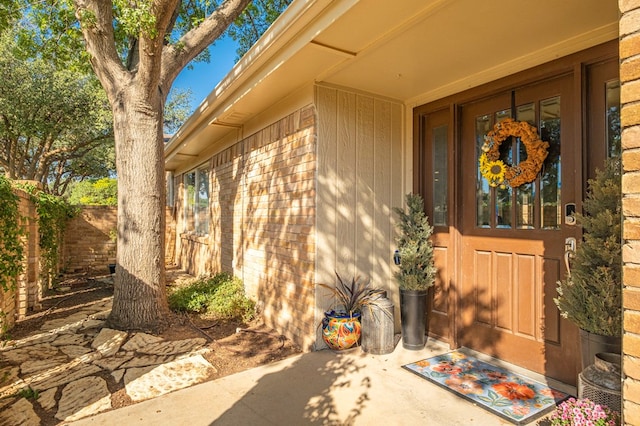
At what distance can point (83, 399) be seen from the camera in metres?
2.60

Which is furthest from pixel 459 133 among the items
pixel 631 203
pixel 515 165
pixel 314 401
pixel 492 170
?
pixel 314 401

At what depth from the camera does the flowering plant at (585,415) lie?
1.61 m

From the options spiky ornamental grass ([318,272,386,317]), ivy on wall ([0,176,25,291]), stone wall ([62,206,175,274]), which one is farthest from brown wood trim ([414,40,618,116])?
stone wall ([62,206,175,274])

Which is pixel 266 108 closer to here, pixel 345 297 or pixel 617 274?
pixel 345 297

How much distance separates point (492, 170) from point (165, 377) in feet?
10.8

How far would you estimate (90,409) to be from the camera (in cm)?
247

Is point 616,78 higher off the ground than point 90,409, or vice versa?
point 616,78

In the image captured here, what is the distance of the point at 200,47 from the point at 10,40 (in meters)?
8.52

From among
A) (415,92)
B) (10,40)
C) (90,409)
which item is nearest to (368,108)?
(415,92)

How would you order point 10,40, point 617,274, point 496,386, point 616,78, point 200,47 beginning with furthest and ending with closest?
point 10,40 < point 200,47 < point 496,386 < point 616,78 < point 617,274

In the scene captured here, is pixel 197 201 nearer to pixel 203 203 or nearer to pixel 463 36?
pixel 203 203

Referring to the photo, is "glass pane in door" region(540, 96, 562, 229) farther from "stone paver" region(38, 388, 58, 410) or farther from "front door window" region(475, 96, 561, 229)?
"stone paver" region(38, 388, 58, 410)

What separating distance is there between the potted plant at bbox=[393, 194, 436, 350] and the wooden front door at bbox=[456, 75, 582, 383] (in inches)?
12.5

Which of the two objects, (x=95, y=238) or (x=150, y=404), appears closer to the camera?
(x=150, y=404)
